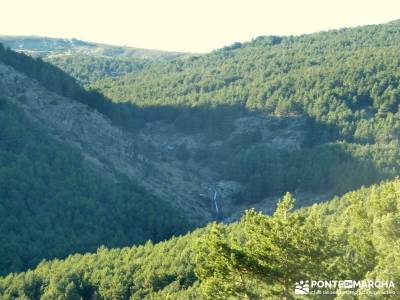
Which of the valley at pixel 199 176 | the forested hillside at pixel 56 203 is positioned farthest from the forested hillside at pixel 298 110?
the forested hillside at pixel 56 203

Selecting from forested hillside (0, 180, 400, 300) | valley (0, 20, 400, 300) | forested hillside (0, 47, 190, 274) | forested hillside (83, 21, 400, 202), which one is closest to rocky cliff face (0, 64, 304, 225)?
valley (0, 20, 400, 300)

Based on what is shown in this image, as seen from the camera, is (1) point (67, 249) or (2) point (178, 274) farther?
(1) point (67, 249)

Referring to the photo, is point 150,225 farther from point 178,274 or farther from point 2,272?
point 178,274

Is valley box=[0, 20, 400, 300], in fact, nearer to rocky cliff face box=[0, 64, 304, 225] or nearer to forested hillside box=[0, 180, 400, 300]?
forested hillside box=[0, 180, 400, 300]

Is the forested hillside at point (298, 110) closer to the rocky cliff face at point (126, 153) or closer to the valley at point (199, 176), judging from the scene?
the valley at point (199, 176)

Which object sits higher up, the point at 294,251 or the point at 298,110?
the point at 294,251

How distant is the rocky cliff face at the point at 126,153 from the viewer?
11244 cm

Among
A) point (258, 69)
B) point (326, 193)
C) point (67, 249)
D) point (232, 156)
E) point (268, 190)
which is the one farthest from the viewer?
point (258, 69)

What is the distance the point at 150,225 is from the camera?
97.2m

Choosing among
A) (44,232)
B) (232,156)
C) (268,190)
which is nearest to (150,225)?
(44,232)

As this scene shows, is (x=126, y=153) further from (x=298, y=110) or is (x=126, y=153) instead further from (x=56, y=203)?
(x=298, y=110)

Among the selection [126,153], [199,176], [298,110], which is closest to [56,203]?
[126,153]

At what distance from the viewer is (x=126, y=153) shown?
120m

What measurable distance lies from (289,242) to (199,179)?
321ft
